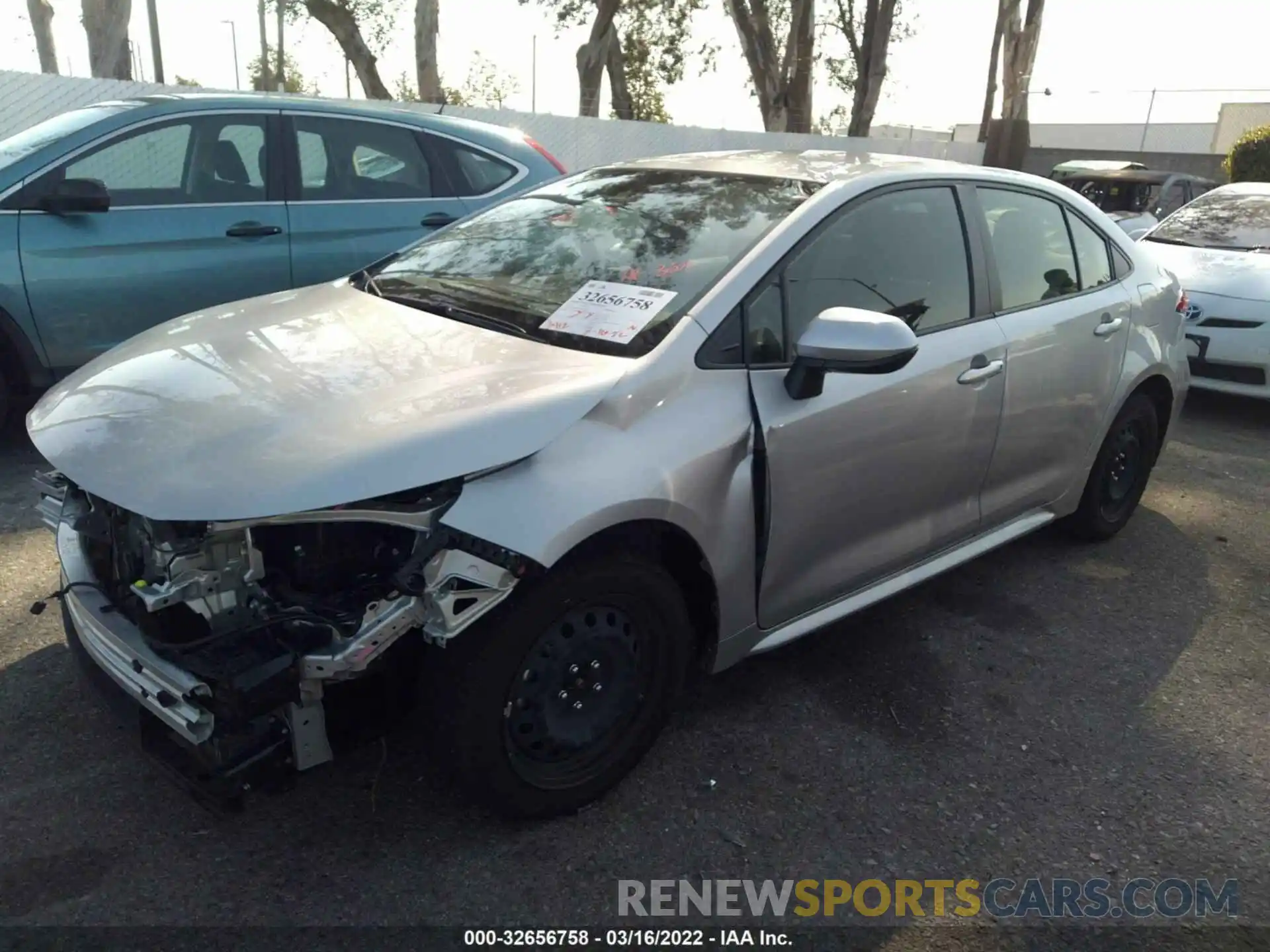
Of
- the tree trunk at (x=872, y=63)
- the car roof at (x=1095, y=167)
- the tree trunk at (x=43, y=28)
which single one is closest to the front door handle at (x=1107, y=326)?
the car roof at (x=1095, y=167)

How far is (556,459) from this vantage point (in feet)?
7.50

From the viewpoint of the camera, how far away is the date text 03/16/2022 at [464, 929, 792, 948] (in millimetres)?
2219

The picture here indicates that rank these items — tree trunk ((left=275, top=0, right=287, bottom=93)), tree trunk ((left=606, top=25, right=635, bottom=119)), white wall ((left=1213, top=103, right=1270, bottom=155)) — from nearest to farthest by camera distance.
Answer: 1. white wall ((left=1213, top=103, right=1270, bottom=155))
2. tree trunk ((left=275, top=0, right=287, bottom=93))
3. tree trunk ((left=606, top=25, right=635, bottom=119))

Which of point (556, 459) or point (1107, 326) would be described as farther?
point (1107, 326)

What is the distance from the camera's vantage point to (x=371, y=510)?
2.15 m

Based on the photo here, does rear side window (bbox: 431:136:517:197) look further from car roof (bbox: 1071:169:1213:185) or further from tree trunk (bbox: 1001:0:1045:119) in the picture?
tree trunk (bbox: 1001:0:1045:119)

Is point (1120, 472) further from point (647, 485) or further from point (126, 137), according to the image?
point (126, 137)

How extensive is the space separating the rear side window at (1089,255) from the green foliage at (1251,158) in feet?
51.6

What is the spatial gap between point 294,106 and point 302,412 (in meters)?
3.84

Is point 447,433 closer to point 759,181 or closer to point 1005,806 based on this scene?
point 759,181

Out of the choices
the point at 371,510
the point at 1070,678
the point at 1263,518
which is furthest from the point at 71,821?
the point at 1263,518

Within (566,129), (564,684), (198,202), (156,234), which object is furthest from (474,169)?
(566,129)

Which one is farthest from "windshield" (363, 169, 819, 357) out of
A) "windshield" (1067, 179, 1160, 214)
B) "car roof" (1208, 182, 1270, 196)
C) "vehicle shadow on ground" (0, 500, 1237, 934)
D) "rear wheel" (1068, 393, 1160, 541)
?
"windshield" (1067, 179, 1160, 214)

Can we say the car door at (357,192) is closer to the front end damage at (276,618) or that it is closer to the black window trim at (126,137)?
the black window trim at (126,137)
